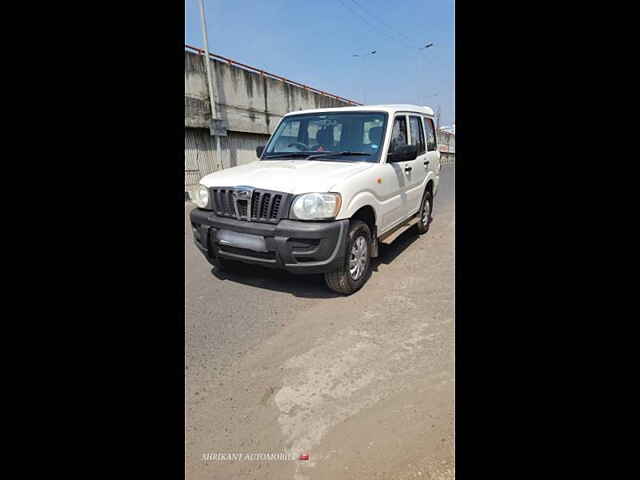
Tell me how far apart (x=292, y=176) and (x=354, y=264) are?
1.08 metres

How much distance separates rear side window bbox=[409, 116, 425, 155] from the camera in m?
4.70

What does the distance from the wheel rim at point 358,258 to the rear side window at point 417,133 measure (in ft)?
6.78

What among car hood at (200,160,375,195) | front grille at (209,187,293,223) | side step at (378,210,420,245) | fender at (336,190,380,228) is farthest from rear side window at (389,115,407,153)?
front grille at (209,187,293,223)

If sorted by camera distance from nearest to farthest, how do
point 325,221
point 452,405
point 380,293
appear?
point 452,405
point 325,221
point 380,293

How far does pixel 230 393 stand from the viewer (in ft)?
6.54

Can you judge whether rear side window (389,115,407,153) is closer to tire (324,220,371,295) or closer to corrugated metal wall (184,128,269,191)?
tire (324,220,371,295)

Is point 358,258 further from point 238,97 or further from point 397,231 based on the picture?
point 238,97

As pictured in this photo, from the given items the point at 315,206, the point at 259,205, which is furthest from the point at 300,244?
the point at 259,205

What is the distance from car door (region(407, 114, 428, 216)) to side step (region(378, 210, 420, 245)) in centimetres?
14

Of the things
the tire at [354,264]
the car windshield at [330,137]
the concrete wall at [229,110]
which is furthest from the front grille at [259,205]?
the concrete wall at [229,110]

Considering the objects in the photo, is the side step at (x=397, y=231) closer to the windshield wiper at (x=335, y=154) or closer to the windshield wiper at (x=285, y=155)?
the windshield wiper at (x=335, y=154)
